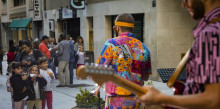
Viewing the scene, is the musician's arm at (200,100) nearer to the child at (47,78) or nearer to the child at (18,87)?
the child at (18,87)

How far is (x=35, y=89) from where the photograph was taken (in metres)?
6.02

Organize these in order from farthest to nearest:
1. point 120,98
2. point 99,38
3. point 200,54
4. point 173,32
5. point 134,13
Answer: point 99,38
point 134,13
point 173,32
point 120,98
point 200,54

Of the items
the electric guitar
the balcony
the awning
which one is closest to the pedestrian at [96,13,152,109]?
the electric guitar

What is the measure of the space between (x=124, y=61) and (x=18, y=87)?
2849 millimetres

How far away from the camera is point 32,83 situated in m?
6.05

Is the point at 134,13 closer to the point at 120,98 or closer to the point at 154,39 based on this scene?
the point at 154,39

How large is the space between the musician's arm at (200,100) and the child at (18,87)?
451cm

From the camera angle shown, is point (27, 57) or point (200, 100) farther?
point (27, 57)

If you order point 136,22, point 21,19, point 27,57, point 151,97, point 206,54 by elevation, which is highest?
point 21,19

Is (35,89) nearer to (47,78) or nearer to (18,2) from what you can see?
(47,78)

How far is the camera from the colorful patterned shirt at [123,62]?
3699mm

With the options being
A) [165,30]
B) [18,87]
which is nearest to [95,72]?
[18,87]

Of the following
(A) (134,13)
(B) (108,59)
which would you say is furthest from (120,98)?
(A) (134,13)

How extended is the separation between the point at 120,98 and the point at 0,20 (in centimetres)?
3904
